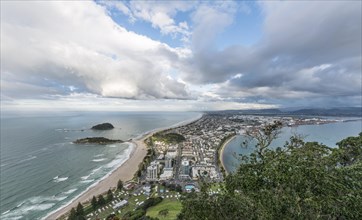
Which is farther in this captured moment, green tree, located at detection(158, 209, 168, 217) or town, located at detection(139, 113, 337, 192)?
town, located at detection(139, 113, 337, 192)

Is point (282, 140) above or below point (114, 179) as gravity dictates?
above

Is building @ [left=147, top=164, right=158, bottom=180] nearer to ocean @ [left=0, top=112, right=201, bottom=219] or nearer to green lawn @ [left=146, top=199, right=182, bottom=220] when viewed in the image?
ocean @ [left=0, top=112, right=201, bottom=219]

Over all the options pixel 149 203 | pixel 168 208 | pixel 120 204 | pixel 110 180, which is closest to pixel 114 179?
pixel 110 180

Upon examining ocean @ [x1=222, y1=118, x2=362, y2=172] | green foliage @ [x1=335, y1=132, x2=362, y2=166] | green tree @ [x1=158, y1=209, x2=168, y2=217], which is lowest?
green tree @ [x1=158, y1=209, x2=168, y2=217]

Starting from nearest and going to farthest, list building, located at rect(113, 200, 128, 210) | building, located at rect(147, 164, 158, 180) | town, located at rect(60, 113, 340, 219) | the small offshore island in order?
the small offshore island < town, located at rect(60, 113, 340, 219) < building, located at rect(113, 200, 128, 210) < building, located at rect(147, 164, 158, 180)

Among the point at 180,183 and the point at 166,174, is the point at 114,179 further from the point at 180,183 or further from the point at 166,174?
the point at 180,183

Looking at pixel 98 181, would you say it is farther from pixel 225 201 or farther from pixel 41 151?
pixel 225 201

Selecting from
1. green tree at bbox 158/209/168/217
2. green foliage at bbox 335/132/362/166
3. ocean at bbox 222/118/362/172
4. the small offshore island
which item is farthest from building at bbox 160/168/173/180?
green foliage at bbox 335/132/362/166

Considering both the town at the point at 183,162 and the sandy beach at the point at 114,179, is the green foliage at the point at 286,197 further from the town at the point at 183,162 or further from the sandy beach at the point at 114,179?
the sandy beach at the point at 114,179

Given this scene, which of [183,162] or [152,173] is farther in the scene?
[183,162]
